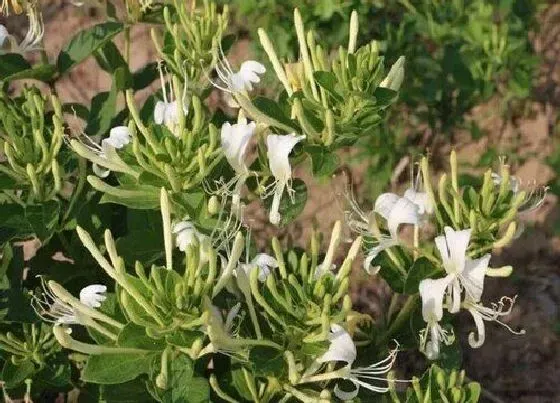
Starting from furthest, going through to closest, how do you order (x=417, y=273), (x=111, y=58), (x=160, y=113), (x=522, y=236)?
(x=522, y=236) < (x=111, y=58) < (x=160, y=113) < (x=417, y=273)

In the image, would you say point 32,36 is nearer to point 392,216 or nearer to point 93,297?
point 93,297

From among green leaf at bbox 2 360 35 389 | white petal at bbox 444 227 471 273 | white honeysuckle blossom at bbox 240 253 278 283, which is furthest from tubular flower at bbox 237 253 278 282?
green leaf at bbox 2 360 35 389

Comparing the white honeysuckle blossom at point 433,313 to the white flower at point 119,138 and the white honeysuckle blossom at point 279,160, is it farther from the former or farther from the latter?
the white flower at point 119,138

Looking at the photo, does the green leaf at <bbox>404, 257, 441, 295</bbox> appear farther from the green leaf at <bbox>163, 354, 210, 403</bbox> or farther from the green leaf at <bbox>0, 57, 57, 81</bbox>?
the green leaf at <bbox>0, 57, 57, 81</bbox>

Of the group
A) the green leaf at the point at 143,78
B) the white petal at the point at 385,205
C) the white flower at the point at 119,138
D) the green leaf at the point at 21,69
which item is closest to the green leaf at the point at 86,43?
the green leaf at the point at 21,69

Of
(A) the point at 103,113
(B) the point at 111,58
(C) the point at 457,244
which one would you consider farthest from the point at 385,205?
(B) the point at 111,58

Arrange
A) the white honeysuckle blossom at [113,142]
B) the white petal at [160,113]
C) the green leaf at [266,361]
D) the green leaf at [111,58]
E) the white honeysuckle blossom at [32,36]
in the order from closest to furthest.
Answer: the green leaf at [266,361]
the white honeysuckle blossom at [113,142]
the white petal at [160,113]
the white honeysuckle blossom at [32,36]
the green leaf at [111,58]

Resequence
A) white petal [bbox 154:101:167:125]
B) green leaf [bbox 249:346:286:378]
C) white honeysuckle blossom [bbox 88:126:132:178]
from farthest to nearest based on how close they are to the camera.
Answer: white petal [bbox 154:101:167:125], white honeysuckle blossom [bbox 88:126:132:178], green leaf [bbox 249:346:286:378]
